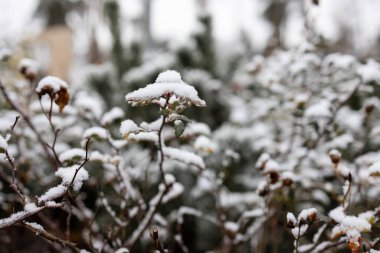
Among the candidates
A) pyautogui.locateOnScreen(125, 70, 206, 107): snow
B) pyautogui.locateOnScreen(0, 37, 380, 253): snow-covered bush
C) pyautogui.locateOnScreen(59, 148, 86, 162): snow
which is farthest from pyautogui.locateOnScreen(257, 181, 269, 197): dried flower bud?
pyautogui.locateOnScreen(59, 148, 86, 162): snow

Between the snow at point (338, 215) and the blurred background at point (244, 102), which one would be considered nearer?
the snow at point (338, 215)

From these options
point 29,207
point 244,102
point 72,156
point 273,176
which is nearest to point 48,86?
point 72,156

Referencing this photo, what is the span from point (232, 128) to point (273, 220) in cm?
101

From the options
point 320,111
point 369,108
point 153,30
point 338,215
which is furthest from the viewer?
point 153,30

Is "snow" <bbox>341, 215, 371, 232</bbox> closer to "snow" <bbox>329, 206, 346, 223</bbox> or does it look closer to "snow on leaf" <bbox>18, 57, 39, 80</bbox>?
"snow" <bbox>329, 206, 346, 223</bbox>

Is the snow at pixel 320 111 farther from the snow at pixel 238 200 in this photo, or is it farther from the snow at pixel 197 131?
the snow at pixel 238 200

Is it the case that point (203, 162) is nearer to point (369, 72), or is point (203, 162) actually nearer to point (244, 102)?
point (369, 72)

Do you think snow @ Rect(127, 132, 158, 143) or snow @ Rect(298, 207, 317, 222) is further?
snow @ Rect(127, 132, 158, 143)

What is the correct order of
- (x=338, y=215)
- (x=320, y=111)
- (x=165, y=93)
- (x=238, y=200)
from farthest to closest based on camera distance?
(x=238, y=200) → (x=320, y=111) → (x=338, y=215) → (x=165, y=93)

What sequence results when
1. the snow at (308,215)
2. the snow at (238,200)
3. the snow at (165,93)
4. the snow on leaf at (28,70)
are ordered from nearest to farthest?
1. the snow at (165,93)
2. the snow at (308,215)
3. the snow on leaf at (28,70)
4. the snow at (238,200)

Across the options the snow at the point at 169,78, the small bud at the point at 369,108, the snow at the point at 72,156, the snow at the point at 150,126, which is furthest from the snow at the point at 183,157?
the small bud at the point at 369,108

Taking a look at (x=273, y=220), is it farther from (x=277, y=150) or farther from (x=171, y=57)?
(x=171, y=57)

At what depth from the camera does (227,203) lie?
7.66 feet

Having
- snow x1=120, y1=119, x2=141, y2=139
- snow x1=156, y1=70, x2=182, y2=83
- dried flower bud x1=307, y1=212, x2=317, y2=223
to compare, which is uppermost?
snow x1=156, y1=70, x2=182, y2=83
